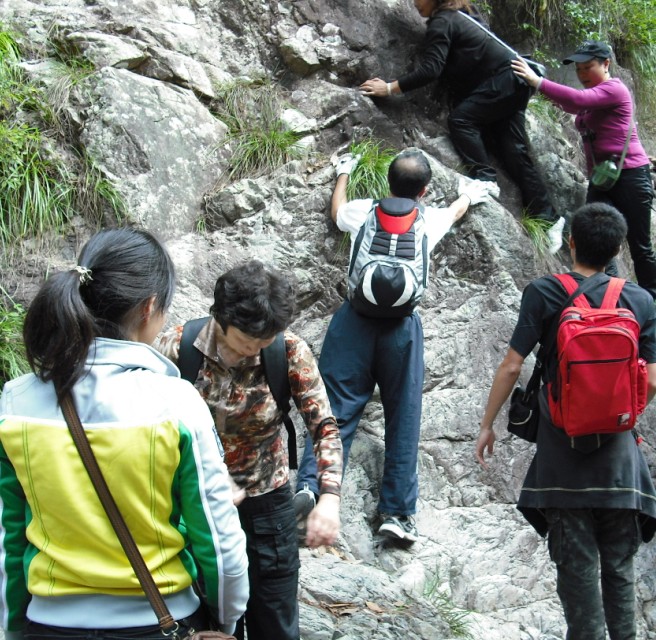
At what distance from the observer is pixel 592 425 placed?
3.59 metres

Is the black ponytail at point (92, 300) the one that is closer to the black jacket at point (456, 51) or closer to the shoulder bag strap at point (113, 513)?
the shoulder bag strap at point (113, 513)

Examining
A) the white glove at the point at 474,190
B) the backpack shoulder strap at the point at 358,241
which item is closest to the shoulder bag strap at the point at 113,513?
the backpack shoulder strap at the point at 358,241

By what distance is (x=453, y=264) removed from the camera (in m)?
6.31

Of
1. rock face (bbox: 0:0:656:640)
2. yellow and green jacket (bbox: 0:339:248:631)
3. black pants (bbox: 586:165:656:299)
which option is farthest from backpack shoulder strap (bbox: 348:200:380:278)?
yellow and green jacket (bbox: 0:339:248:631)

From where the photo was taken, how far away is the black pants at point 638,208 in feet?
20.8

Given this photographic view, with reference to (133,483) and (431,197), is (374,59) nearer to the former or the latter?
(431,197)

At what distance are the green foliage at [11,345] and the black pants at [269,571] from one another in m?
2.05

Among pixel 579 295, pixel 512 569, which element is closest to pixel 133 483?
pixel 579 295

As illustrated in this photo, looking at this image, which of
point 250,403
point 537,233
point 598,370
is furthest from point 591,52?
point 250,403

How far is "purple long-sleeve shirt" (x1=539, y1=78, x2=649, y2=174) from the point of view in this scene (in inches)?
240

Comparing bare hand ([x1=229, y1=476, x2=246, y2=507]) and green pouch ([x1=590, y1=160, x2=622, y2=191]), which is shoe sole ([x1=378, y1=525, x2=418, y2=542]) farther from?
green pouch ([x1=590, y1=160, x2=622, y2=191])

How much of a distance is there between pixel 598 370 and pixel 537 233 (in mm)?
3347

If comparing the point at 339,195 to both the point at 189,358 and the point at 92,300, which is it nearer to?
the point at 189,358

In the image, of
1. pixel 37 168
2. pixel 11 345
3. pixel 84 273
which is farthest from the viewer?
pixel 37 168
